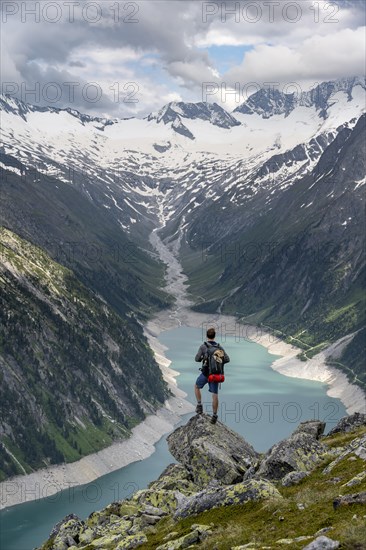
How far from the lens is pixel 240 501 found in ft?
108

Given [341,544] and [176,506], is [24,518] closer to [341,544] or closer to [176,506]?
[176,506]

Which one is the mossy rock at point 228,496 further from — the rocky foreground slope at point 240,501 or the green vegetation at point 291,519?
the green vegetation at point 291,519

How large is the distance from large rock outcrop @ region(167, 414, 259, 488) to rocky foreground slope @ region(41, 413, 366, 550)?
6cm

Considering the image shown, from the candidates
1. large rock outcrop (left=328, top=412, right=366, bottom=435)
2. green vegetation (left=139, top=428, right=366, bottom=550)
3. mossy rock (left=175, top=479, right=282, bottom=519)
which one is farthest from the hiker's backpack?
large rock outcrop (left=328, top=412, right=366, bottom=435)

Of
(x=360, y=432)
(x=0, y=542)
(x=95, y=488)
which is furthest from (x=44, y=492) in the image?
(x=360, y=432)

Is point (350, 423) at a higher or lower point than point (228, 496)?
lower

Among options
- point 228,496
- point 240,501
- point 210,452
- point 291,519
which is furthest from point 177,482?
point 291,519

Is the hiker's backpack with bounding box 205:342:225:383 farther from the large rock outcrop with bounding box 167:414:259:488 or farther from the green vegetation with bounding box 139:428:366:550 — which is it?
the green vegetation with bounding box 139:428:366:550

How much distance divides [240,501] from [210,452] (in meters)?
8.84

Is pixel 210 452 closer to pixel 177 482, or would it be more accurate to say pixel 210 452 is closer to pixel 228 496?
pixel 177 482

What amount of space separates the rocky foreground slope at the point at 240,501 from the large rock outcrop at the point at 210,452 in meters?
0.06

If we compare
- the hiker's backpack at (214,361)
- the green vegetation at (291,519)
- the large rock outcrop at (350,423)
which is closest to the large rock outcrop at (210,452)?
the hiker's backpack at (214,361)

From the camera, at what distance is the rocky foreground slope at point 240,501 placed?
27.1 m

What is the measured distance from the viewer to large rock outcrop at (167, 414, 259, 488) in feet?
135
